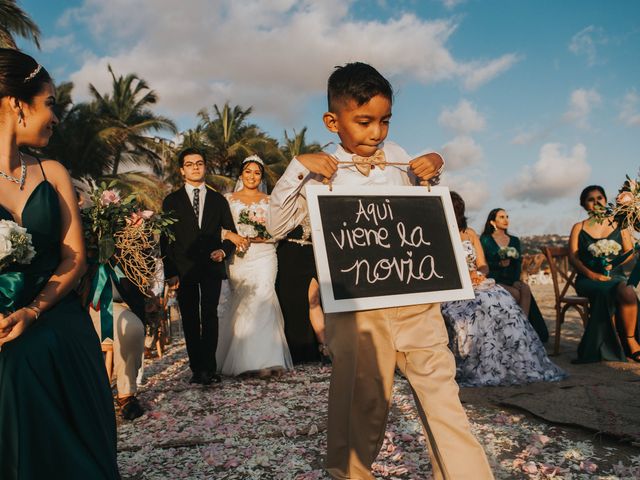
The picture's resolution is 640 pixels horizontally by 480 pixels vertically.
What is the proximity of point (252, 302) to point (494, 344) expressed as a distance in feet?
10.0

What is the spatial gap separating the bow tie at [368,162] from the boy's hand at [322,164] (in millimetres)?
159

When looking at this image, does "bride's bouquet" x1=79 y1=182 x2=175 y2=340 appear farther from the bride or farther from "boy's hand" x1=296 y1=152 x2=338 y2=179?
the bride

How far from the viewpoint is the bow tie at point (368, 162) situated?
240cm

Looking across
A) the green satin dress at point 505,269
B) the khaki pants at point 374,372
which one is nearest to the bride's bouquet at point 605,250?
the green satin dress at point 505,269

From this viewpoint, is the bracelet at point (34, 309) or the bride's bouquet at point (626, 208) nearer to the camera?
the bracelet at point (34, 309)

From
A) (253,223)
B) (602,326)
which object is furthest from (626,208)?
(253,223)

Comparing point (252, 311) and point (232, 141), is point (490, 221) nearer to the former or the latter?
point (252, 311)

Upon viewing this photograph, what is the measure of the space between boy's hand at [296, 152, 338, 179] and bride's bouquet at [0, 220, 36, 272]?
128 cm

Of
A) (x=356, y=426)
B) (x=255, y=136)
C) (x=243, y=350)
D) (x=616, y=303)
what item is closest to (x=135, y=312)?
(x=243, y=350)

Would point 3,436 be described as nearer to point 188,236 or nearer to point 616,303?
point 188,236

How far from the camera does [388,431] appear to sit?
12.1 ft

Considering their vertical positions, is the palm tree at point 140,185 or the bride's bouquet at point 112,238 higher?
the palm tree at point 140,185

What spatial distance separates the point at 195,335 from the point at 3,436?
12.3 ft

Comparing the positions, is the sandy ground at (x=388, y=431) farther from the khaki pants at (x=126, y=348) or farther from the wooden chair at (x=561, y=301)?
the wooden chair at (x=561, y=301)
